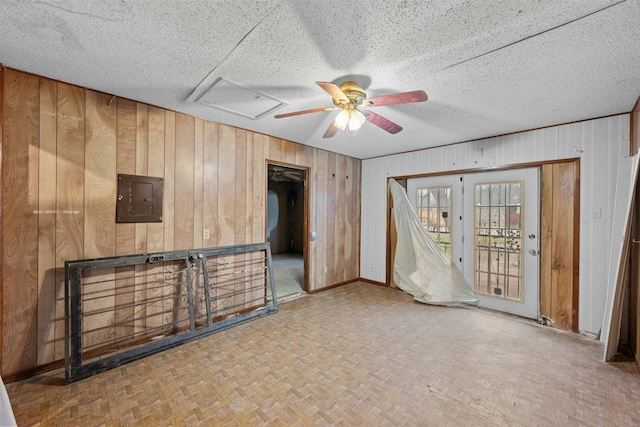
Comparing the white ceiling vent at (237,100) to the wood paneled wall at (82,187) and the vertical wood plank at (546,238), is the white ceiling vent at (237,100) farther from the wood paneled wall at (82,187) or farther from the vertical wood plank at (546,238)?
the vertical wood plank at (546,238)

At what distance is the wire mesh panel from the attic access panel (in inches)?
15.7

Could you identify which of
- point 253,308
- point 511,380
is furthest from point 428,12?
point 253,308

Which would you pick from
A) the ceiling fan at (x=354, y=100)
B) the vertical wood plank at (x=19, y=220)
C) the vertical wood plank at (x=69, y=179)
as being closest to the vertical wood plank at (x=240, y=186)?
the vertical wood plank at (x=69, y=179)

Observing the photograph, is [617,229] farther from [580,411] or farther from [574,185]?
[580,411]

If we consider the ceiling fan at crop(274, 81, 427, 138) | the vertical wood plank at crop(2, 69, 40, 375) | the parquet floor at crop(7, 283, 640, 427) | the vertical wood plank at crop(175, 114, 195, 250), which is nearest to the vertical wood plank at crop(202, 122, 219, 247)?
the vertical wood plank at crop(175, 114, 195, 250)

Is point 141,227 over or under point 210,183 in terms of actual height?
under

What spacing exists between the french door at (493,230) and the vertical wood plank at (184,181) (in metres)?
3.56

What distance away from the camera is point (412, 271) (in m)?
4.21

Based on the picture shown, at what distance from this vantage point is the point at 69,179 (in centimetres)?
221

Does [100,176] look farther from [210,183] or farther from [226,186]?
[226,186]

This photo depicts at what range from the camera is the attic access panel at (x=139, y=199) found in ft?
8.08

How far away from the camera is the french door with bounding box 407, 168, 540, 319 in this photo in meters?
3.27

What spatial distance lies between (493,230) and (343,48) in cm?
324

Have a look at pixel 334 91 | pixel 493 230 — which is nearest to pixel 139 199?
pixel 334 91
